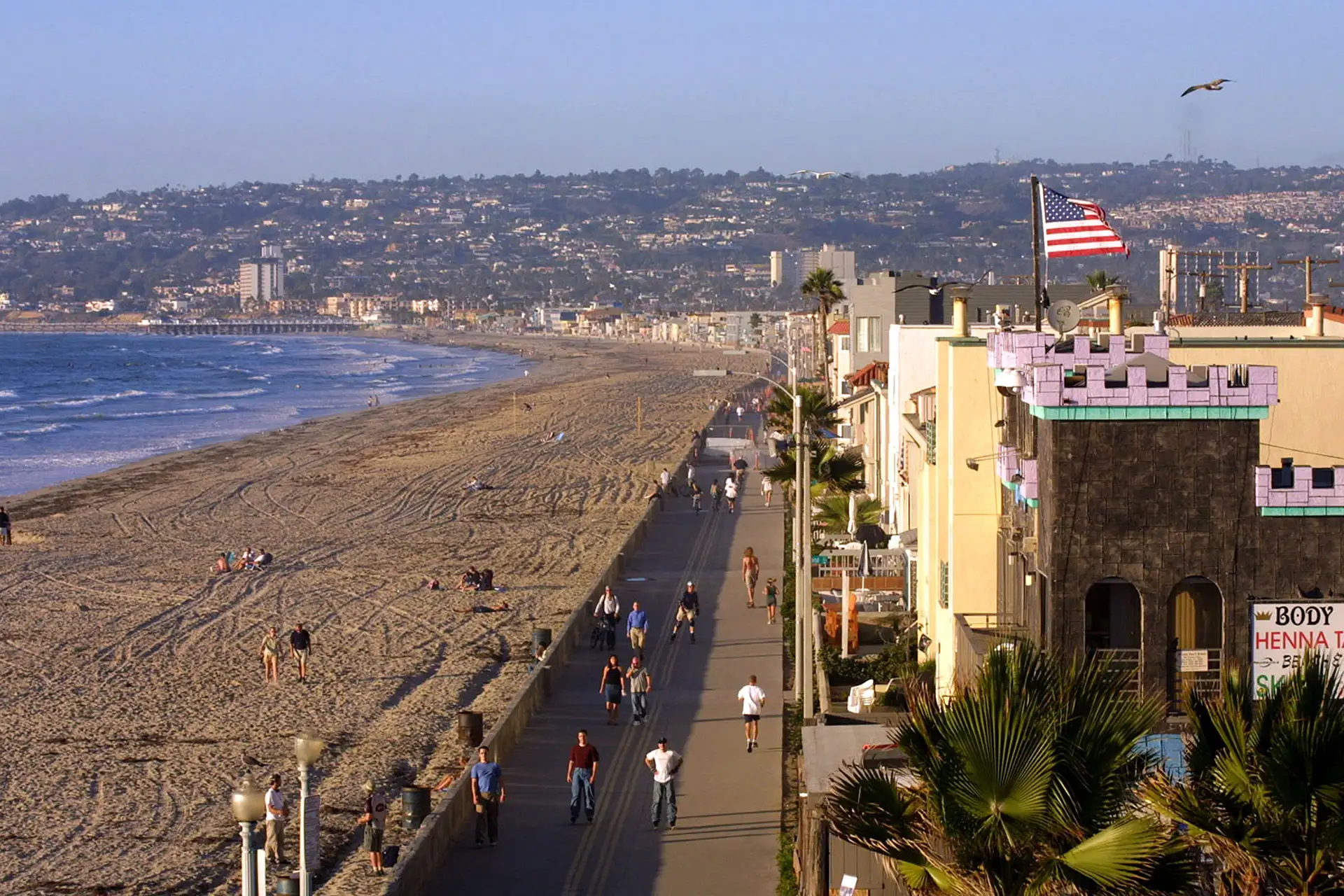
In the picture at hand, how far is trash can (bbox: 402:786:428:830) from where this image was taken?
14.9m

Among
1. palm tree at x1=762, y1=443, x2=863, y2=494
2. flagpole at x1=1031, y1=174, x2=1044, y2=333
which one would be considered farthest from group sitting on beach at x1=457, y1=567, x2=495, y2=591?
flagpole at x1=1031, y1=174, x2=1044, y2=333

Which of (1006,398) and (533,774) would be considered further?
(533,774)

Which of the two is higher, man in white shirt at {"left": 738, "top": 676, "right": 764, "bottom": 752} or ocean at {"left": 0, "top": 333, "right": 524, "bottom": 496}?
man in white shirt at {"left": 738, "top": 676, "right": 764, "bottom": 752}

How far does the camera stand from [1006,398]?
14.5m

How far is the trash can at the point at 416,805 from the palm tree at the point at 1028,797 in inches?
318

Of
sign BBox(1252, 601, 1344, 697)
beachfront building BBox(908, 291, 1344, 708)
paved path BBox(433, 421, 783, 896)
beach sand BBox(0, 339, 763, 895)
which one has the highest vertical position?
beachfront building BBox(908, 291, 1344, 708)

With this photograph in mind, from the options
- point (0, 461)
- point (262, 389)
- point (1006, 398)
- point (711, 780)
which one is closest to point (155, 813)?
point (711, 780)

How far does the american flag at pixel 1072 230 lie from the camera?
1512 cm

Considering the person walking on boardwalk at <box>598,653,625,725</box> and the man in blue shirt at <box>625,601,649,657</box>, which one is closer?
the person walking on boardwalk at <box>598,653,625,725</box>

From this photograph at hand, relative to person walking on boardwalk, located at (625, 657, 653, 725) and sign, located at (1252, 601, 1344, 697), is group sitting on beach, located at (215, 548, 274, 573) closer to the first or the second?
person walking on boardwalk, located at (625, 657, 653, 725)

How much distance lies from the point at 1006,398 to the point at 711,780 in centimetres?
488

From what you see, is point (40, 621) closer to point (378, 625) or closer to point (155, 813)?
point (378, 625)

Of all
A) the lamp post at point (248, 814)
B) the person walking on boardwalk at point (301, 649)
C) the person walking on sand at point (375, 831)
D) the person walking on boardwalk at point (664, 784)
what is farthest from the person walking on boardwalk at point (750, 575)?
the lamp post at point (248, 814)

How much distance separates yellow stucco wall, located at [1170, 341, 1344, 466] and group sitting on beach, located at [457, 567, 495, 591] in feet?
59.5
